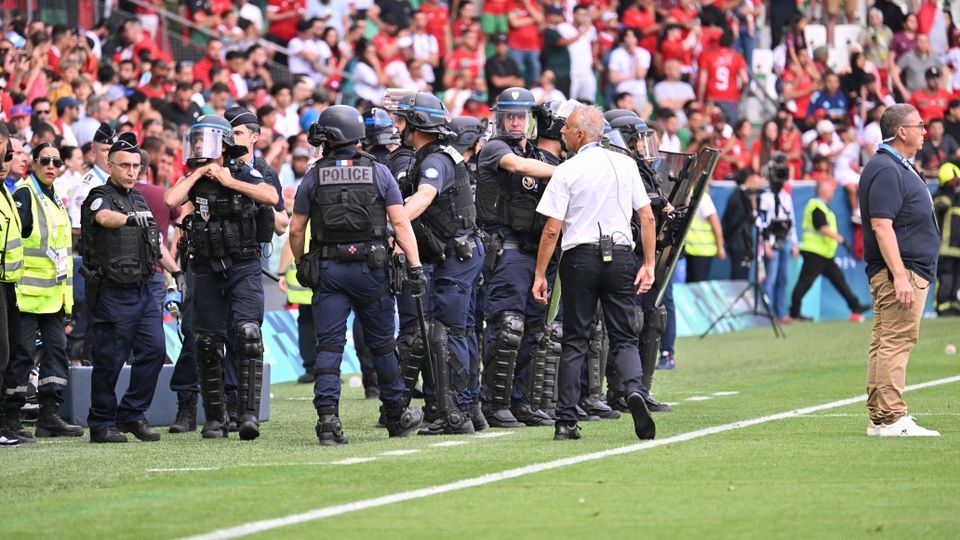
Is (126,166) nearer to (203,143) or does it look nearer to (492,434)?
(203,143)

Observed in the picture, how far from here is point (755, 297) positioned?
23938mm

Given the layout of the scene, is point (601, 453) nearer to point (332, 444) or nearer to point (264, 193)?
point (332, 444)

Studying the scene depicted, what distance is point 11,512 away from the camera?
8.51 meters

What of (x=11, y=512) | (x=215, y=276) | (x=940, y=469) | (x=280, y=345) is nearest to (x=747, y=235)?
(x=280, y=345)

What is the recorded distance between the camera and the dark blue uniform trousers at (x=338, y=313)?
1136cm

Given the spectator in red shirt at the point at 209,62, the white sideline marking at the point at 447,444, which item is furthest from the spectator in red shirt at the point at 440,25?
the white sideline marking at the point at 447,444

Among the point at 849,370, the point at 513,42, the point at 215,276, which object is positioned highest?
the point at 513,42

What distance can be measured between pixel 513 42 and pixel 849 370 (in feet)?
39.1

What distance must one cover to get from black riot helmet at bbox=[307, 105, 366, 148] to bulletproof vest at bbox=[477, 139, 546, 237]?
1.56m

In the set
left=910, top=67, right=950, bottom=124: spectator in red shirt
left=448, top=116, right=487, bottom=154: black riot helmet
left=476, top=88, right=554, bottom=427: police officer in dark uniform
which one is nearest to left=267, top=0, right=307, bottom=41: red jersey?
left=910, top=67, right=950, bottom=124: spectator in red shirt

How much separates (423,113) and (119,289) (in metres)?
2.40

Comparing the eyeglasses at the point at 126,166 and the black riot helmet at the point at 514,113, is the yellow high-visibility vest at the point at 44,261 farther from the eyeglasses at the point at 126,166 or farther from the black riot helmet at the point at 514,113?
the black riot helmet at the point at 514,113

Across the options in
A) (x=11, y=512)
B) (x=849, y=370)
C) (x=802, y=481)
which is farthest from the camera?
(x=849, y=370)

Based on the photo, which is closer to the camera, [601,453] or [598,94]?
[601,453]
